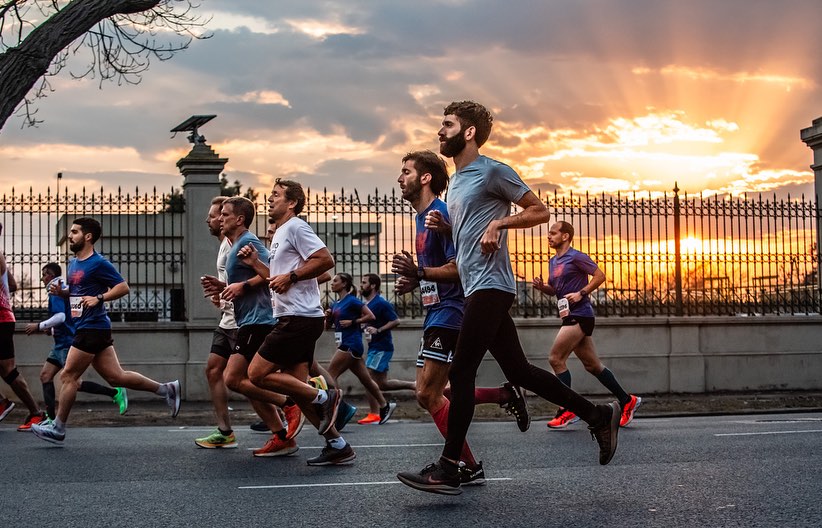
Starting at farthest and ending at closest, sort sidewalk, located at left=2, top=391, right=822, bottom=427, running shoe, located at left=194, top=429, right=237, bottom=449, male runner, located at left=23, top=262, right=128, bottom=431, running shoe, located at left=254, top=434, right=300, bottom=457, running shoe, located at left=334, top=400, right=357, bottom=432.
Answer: sidewalk, located at left=2, top=391, right=822, bottom=427, male runner, located at left=23, top=262, right=128, bottom=431, running shoe, located at left=194, top=429, right=237, bottom=449, running shoe, located at left=254, top=434, right=300, bottom=457, running shoe, located at left=334, top=400, right=357, bottom=432

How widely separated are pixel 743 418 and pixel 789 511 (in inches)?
317

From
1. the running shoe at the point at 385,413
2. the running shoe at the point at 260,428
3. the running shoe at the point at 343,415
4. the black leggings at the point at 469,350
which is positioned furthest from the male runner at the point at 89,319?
the black leggings at the point at 469,350

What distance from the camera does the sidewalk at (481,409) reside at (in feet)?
44.5

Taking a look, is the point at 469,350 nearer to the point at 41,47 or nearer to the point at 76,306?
the point at 76,306

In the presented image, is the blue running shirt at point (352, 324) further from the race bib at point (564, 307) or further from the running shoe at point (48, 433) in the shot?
the running shoe at point (48, 433)

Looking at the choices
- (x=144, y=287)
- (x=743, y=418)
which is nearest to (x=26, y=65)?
(x=144, y=287)

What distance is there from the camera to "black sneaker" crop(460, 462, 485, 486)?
646cm

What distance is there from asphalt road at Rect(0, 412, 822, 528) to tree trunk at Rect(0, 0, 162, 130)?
864 cm

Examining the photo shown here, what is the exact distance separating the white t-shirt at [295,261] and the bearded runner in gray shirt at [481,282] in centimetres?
185

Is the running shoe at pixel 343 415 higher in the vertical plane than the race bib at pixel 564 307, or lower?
lower

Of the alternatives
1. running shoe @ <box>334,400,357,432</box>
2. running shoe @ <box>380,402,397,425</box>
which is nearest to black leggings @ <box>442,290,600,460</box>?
running shoe @ <box>334,400,357,432</box>

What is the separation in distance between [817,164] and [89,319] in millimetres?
14210

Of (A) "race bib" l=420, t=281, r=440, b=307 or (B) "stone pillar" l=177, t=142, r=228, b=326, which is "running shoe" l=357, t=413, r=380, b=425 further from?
(A) "race bib" l=420, t=281, r=440, b=307

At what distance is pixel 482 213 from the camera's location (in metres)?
6.31
